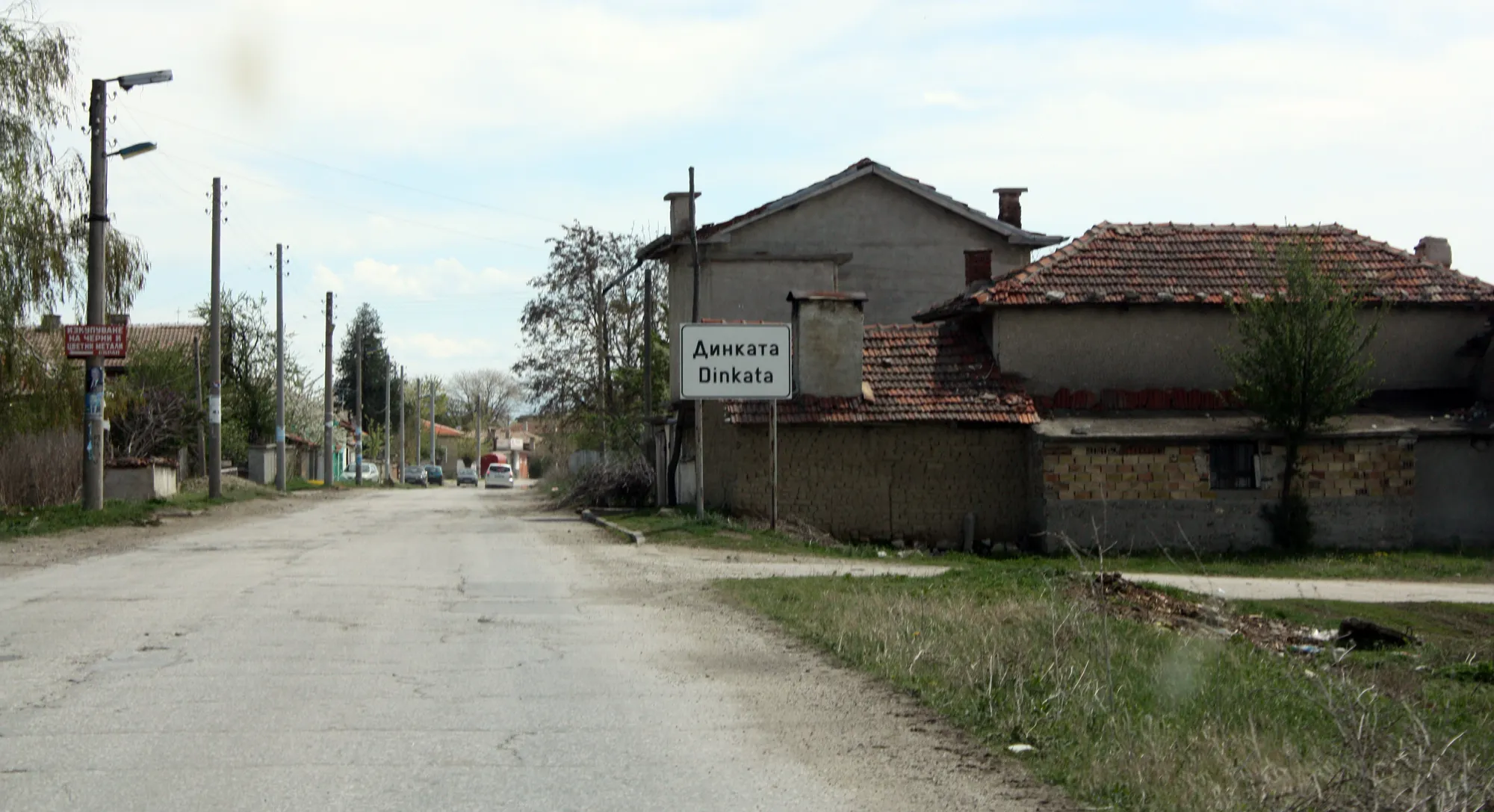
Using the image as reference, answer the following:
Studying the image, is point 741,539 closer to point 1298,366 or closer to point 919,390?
point 919,390

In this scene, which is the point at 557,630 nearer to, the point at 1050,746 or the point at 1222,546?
the point at 1050,746

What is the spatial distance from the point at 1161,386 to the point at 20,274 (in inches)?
829

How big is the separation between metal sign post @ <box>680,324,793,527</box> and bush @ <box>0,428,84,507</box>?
1363cm

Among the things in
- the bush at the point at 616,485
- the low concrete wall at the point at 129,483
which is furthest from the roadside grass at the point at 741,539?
the low concrete wall at the point at 129,483

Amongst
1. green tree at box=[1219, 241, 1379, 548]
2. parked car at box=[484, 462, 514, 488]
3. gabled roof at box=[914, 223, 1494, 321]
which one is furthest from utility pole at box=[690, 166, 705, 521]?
parked car at box=[484, 462, 514, 488]

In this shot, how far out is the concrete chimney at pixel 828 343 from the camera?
2709 centimetres

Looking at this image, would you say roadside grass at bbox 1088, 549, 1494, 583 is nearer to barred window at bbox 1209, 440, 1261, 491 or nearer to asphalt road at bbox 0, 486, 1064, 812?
barred window at bbox 1209, 440, 1261, 491

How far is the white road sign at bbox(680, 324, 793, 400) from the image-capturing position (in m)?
24.8

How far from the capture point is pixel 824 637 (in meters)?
11.3

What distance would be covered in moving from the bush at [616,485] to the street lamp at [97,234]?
12471 mm

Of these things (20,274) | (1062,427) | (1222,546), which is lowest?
(1222,546)

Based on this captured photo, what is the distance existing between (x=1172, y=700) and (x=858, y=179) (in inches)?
1074

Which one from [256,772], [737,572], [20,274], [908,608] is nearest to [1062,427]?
[737,572]

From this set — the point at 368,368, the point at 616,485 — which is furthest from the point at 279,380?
the point at 368,368
